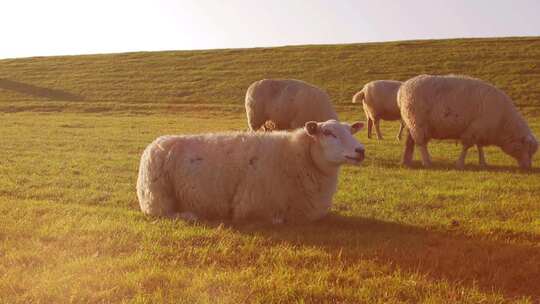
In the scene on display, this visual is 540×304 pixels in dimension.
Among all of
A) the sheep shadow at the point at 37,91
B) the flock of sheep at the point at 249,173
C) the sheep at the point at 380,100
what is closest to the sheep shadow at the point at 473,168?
the flock of sheep at the point at 249,173

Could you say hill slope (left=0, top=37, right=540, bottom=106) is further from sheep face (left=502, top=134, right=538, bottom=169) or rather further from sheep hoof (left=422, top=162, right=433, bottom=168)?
sheep hoof (left=422, top=162, right=433, bottom=168)

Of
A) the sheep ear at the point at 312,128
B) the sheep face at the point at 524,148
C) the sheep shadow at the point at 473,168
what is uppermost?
the sheep ear at the point at 312,128

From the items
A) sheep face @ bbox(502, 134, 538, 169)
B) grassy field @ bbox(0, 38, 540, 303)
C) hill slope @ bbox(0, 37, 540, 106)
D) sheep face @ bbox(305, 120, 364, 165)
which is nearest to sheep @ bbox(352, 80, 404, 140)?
grassy field @ bbox(0, 38, 540, 303)

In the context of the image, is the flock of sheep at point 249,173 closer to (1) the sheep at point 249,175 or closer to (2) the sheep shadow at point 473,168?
(1) the sheep at point 249,175

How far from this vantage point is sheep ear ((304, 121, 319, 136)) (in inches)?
275

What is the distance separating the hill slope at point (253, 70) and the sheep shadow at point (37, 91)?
3.4 inches

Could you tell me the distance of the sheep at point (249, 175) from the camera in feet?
23.0

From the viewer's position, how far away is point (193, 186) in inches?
288

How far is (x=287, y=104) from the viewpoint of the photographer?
16.4 metres

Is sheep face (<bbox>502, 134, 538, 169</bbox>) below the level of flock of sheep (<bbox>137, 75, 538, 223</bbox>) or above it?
below

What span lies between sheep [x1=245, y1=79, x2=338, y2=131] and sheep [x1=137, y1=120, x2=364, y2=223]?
8417 millimetres

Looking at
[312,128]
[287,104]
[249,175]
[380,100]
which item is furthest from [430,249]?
[380,100]

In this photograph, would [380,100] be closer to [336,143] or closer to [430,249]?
[336,143]

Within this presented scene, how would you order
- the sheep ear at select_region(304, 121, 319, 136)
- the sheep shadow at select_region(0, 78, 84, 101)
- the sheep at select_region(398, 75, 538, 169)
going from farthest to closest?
the sheep shadow at select_region(0, 78, 84, 101) → the sheep at select_region(398, 75, 538, 169) → the sheep ear at select_region(304, 121, 319, 136)
